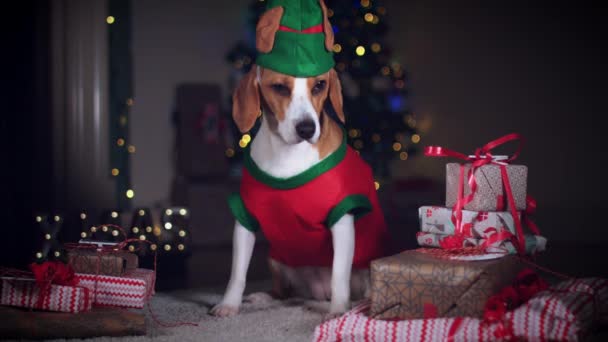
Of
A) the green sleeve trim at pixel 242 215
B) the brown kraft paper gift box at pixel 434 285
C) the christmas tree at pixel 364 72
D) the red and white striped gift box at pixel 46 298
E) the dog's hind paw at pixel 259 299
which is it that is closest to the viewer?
the brown kraft paper gift box at pixel 434 285

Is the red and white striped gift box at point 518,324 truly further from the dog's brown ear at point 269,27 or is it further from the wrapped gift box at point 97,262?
the dog's brown ear at point 269,27

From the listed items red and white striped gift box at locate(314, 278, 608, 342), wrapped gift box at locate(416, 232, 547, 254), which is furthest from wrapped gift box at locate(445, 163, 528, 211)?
red and white striped gift box at locate(314, 278, 608, 342)

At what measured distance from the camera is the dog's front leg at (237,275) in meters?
2.22

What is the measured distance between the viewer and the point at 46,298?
1.90 m

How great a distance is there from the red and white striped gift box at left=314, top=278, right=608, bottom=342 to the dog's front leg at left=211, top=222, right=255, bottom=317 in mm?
451

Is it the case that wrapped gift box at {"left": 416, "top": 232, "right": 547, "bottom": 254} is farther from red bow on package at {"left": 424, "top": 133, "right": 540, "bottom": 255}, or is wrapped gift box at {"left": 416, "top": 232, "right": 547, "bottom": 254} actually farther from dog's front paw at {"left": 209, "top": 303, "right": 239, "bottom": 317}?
dog's front paw at {"left": 209, "top": 303, "right": 239, "bottom": 317}

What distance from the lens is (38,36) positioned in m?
3.47

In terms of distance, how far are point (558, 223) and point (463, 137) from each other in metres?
1.00

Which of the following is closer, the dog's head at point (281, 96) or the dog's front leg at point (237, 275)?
the dog's head at point (281, 96)

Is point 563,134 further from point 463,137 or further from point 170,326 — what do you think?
point 170,326

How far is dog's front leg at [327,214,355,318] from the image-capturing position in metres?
2.15

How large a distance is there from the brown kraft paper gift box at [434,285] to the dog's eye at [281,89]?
0.58 m

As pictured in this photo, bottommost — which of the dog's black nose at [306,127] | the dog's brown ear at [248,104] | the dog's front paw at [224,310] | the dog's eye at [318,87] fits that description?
the dog's front paw at [224,310]

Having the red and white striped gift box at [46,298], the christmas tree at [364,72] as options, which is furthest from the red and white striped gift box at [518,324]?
the christmas tree at [364,72]
